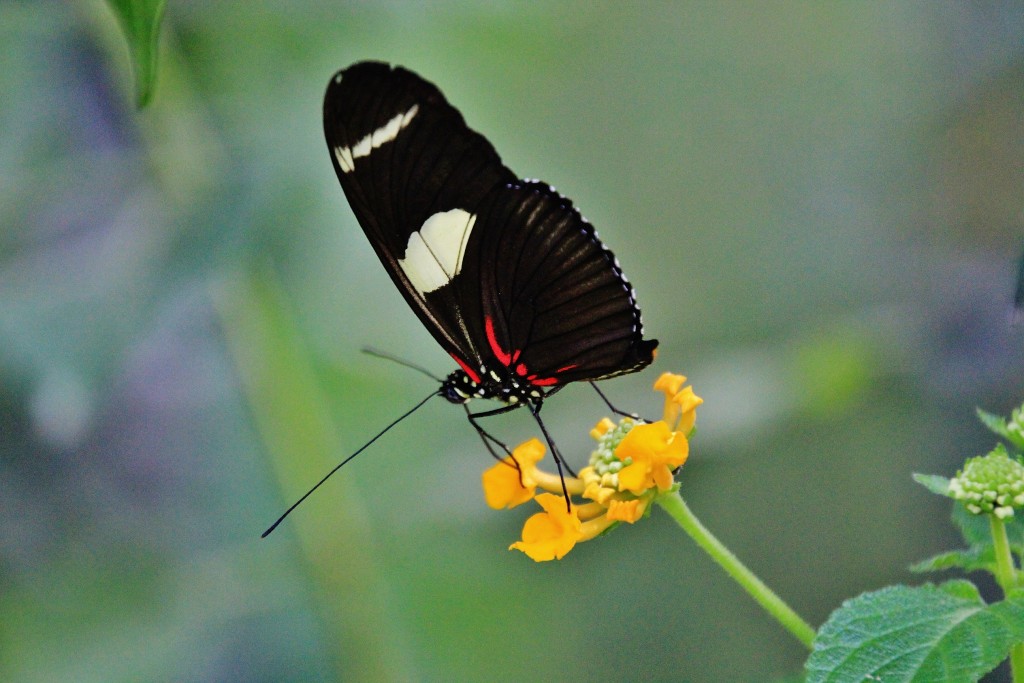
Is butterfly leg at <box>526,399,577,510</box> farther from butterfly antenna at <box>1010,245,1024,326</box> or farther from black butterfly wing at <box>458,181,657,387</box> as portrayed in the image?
butterfly antenna at <box>1010,245,1024,326</box>

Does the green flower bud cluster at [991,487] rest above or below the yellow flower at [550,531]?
above

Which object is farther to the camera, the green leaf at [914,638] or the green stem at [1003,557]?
the green stem at [1003,557]

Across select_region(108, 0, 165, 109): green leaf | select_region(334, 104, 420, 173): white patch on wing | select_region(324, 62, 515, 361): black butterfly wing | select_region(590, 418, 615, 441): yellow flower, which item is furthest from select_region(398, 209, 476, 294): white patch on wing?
select_region(108, 0, 165, 109): green leaf

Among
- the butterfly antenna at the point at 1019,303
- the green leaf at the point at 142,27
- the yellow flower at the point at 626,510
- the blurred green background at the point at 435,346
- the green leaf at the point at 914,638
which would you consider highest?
the green leaf at the point at 142,27

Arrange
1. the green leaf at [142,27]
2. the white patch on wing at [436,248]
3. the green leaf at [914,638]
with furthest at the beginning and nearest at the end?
the white patch on wing at [436,248] < the green leaf at [914,638] < the green leaf at [142,27]

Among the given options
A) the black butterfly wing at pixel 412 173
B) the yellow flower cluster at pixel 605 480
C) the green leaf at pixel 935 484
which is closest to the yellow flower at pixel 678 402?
the yellow flower cluster at pixel 605 480

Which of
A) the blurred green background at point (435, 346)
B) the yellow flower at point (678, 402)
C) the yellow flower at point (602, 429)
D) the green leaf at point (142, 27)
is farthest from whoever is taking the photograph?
the blurred green background at point (435, 346)

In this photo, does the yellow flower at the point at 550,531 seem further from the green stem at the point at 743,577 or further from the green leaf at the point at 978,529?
the green leaf at the point at 978,529
